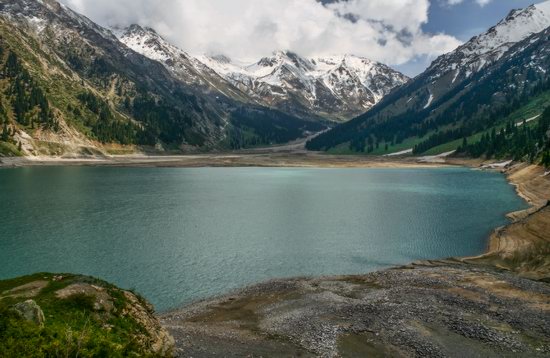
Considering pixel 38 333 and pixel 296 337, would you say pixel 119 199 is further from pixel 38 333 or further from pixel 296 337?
pixel 38 333

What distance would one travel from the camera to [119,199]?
112 metres

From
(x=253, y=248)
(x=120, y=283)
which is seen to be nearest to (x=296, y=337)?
(x=120, y=283)

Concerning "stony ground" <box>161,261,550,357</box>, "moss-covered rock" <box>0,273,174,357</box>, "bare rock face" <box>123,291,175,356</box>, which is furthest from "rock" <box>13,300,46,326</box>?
"stony ground" <box>161,261,550,357</box>

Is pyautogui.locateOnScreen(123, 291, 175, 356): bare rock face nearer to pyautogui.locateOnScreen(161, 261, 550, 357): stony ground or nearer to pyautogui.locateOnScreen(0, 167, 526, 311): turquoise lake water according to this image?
pyautogui.locateOnScreen(161, 261, 550, 357): stony ground

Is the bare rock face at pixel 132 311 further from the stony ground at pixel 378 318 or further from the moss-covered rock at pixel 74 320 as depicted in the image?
the stony ground at pixel 378 318

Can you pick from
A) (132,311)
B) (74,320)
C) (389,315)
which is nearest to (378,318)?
(389,315)

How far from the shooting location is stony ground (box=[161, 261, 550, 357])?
32562 mm

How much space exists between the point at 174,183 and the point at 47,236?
8638 centimetres

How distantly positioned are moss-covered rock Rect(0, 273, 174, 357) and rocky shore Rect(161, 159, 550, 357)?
4.83m

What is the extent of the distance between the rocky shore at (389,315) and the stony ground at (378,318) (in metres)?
0.08

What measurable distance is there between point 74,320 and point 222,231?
54.5 meters

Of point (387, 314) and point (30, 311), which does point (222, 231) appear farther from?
point (30, 311)

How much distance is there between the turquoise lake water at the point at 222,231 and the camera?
55.3 meters

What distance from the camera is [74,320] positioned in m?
24.3
